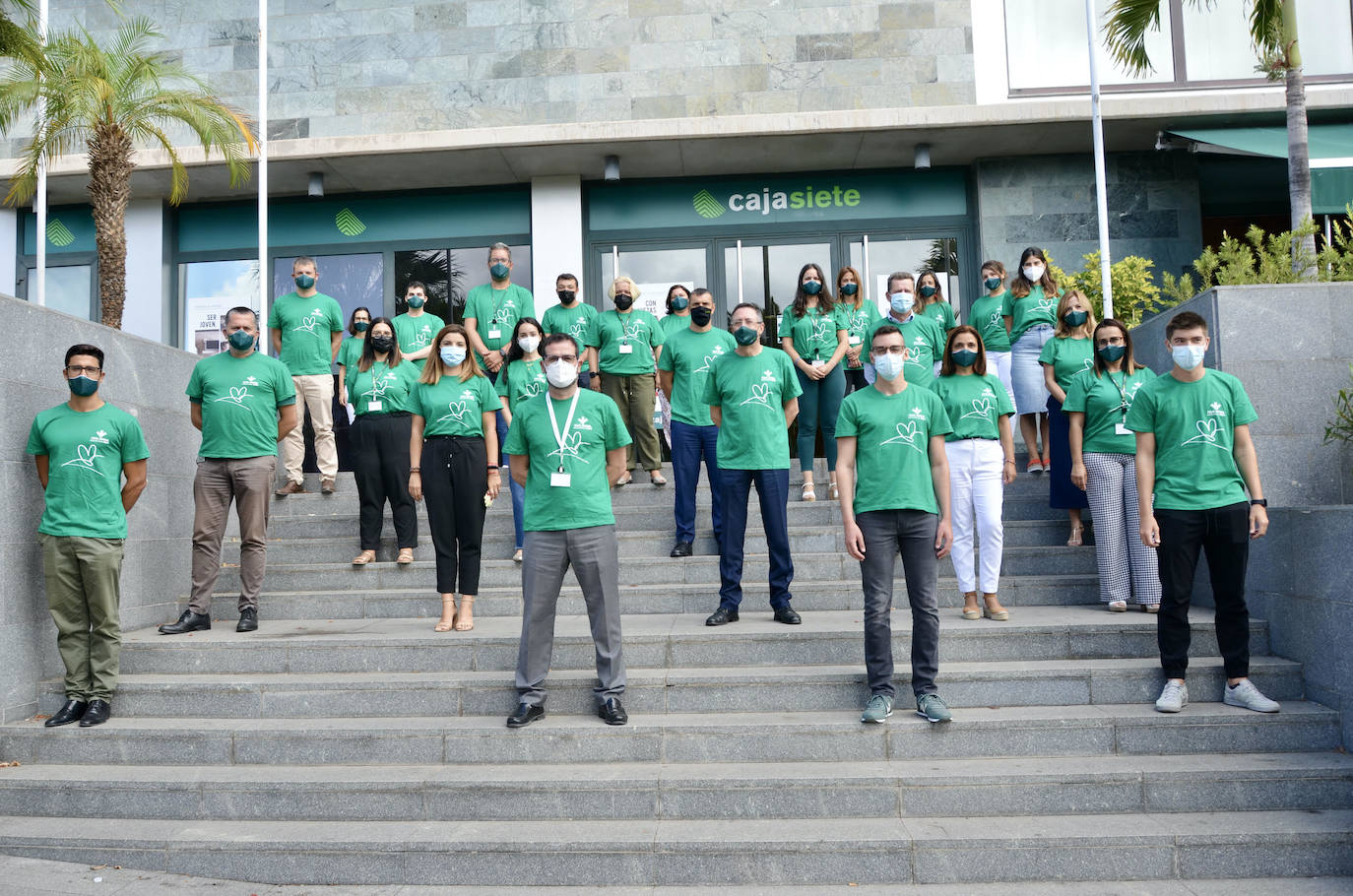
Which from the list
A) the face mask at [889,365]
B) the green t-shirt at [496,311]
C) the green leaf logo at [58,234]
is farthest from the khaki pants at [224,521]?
the green leaf logo at [58,234]

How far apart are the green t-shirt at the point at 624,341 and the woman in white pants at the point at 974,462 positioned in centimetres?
313

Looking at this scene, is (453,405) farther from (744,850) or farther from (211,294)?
(211,294)

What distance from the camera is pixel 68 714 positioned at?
6.04m

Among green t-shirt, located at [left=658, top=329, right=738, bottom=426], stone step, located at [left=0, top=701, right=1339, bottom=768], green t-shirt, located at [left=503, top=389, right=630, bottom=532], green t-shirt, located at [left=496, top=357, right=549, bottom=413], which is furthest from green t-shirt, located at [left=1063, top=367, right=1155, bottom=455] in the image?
green t-shirt, located at [left=496, top=357, right=549, bottom=413]

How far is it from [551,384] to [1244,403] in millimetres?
3899

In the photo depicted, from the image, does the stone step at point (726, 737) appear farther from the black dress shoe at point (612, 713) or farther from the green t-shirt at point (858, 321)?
the green t-shirt at point (858, 321)

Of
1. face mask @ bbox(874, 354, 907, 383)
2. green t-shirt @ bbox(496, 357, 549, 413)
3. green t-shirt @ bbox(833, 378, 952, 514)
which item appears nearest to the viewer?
green t-shirt @ bbox(833, 378, 952, 514)

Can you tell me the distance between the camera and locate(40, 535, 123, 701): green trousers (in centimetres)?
615

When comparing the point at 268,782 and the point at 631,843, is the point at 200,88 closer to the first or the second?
the point at 268,782

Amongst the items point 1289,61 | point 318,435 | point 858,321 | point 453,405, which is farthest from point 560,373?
point 1289,61

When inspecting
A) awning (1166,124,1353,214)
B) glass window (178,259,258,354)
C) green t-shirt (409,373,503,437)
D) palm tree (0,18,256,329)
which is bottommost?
green t-shirt (409,373,503,437)

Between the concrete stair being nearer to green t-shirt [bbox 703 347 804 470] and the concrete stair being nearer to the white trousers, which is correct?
the white trousers

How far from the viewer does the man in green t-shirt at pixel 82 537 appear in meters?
6.15

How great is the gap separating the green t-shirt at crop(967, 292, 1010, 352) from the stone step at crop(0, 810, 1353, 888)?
5335 mm
